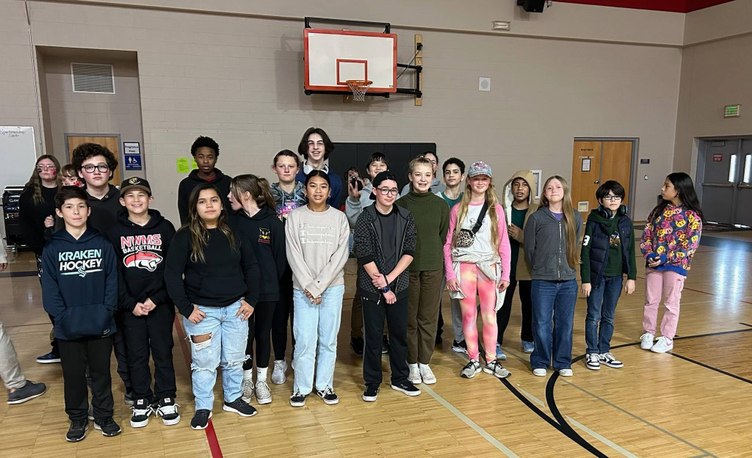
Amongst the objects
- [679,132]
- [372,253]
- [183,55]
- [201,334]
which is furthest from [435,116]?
[201,334]

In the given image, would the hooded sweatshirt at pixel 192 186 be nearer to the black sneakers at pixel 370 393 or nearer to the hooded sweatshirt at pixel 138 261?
the hooded sweatshirt at pixel 138 261

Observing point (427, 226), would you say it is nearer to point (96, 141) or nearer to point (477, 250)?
point (477, 250)

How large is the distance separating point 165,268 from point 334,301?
940 millimetres

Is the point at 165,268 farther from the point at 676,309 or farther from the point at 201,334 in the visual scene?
the point at 676,309

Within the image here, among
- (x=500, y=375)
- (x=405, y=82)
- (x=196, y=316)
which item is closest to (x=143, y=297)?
(x=196, y=316)

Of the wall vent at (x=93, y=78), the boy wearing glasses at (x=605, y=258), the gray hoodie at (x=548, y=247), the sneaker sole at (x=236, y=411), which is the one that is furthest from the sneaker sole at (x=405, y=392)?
the wall vent at (x=93, y=78)

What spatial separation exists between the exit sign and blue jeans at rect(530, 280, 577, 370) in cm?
974

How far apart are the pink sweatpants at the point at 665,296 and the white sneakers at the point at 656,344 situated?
1.3 inches

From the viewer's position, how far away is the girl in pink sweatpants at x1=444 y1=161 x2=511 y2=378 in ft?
10.7

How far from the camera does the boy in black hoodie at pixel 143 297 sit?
2.63 m

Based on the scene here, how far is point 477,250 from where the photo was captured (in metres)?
3.28

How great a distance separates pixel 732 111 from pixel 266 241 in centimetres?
1135

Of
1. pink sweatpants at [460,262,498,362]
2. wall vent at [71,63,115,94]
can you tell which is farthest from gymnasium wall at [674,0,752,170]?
wall vent at [71,63,115,94]

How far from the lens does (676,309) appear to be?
12.6ft
